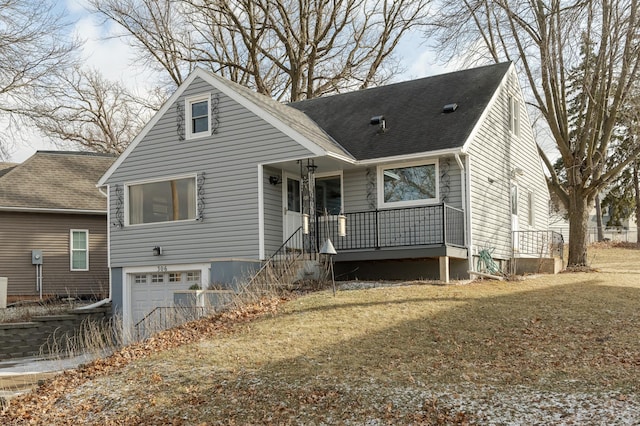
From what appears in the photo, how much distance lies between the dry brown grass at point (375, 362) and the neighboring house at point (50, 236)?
1299 centimetres

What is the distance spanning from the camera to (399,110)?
18266mm

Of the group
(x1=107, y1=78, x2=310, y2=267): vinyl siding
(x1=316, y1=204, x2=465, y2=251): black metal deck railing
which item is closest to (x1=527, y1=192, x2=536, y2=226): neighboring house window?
(x1=316, y1=204, x2=465, y2=251): black metal deck railing


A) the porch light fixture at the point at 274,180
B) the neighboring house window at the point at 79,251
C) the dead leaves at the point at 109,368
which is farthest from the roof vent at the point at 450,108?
the neighboring house window at the point at 79,251

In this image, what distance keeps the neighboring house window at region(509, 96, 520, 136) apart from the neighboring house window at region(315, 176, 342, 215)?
5.83 meters

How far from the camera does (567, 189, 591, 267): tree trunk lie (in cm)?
1988

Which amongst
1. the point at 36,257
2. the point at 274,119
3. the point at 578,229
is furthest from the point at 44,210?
the point at 578,229

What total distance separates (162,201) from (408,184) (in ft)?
21.7

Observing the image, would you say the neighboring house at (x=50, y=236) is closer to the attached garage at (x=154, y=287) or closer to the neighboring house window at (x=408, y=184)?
the attached garage at (x=154, y=287)

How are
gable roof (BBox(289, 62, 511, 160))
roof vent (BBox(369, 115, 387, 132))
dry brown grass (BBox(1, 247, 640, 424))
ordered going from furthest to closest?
roof vent (BBox(369, 115, 387, 132)), gable roof (BBox(289, 62, 511, 160)), dry brown grass (BBox(1, 247, 640, 424))

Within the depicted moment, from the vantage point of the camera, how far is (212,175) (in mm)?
16812

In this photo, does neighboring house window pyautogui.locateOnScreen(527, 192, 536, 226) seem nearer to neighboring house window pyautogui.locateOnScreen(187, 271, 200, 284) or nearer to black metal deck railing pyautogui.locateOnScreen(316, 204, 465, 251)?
black metal deck railing pyautogui.locateOnScreen(316, 204, 465, 251)

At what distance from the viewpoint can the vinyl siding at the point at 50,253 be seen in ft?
72.5

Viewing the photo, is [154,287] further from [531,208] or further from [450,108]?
[531,208]

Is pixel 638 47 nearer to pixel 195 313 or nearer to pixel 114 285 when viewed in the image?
pixel 195 313
